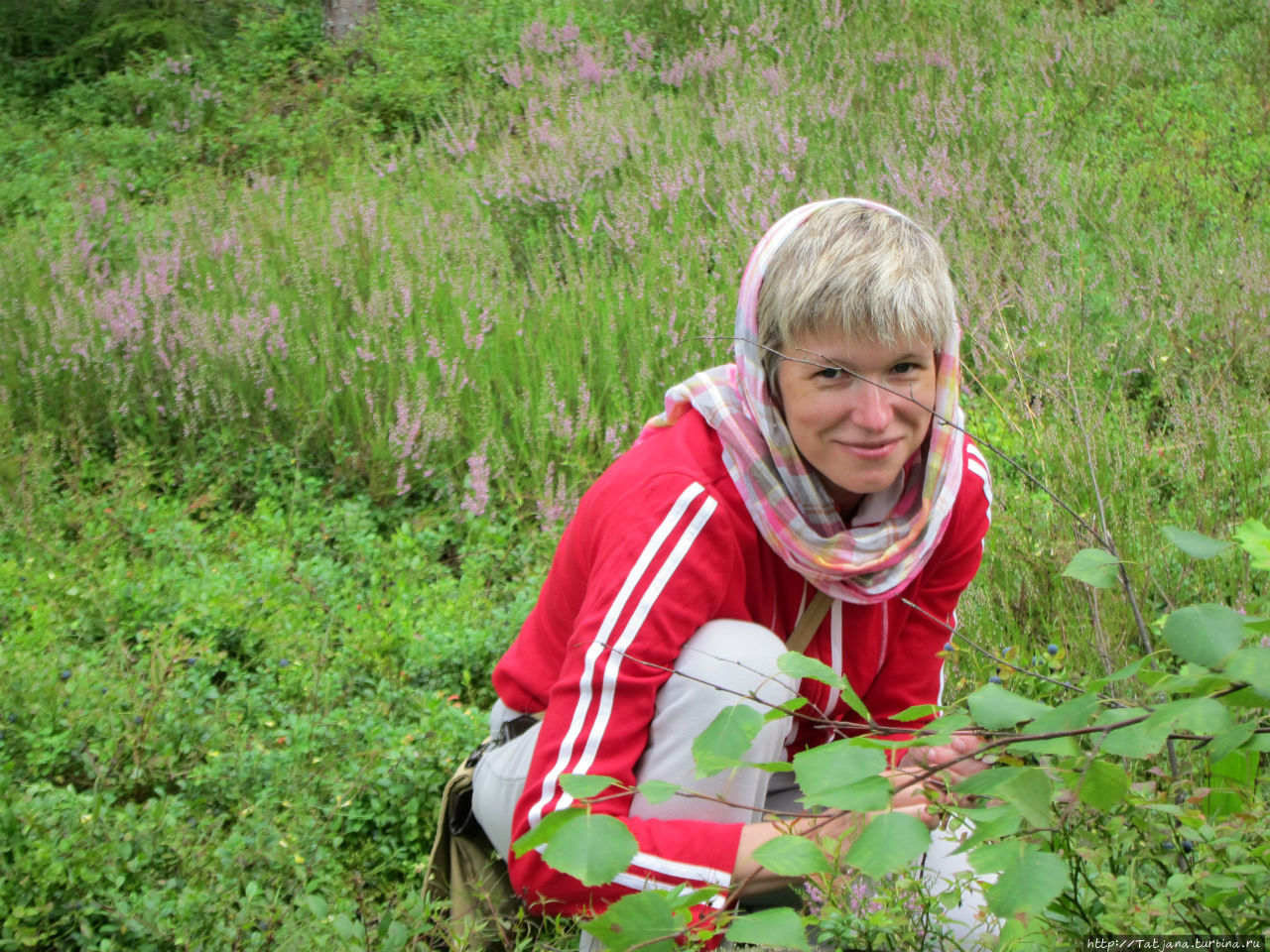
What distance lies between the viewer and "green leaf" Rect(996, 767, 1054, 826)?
0.83 metres

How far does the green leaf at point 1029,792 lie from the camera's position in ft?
2.71

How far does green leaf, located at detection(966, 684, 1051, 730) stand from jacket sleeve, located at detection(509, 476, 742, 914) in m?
0.72

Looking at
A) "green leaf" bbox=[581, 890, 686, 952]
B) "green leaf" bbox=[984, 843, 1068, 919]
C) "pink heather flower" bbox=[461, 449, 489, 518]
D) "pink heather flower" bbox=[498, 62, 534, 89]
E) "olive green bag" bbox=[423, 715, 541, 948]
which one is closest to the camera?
"green leaf" bbox=[984, 843, 1068, 919]

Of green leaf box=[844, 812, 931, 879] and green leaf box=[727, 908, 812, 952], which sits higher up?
green leaf box=[844, 812, 931, 879]

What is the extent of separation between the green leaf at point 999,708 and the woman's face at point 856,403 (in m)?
0.81

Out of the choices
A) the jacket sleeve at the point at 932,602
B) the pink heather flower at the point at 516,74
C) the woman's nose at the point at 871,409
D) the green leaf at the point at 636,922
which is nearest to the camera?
the green leaf at the point at 636,922

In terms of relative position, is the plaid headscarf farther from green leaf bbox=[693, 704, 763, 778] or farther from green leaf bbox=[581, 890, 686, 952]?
green leaf bbox=[581, 890, 686, 952]

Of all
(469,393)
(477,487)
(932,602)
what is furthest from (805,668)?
(469,393)

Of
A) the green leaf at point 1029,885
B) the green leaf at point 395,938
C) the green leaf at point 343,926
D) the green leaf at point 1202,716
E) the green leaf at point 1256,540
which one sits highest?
the green leaf at point 1256,540

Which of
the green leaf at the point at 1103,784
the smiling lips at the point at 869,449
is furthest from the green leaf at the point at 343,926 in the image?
the green leaf at the point at 1103,784

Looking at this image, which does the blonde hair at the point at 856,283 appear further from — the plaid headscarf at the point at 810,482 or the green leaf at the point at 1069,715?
the green leaf at the point at 1069,715

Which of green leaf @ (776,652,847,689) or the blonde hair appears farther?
the blonde hair

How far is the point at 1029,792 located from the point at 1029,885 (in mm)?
70

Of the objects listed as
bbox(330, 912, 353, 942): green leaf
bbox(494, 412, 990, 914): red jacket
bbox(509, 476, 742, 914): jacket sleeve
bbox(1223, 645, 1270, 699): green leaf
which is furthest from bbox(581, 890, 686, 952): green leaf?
bbox(330, 912, 353, 942): green leaf
